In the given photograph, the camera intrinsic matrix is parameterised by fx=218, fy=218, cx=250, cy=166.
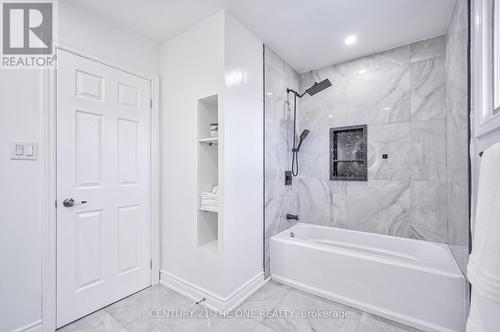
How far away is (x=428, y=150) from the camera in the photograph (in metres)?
2.21

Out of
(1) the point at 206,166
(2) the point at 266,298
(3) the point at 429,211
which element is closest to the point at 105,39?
(1) the point at 206,166

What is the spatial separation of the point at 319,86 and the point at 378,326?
248 cm

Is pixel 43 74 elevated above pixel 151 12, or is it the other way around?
pixel 151 12

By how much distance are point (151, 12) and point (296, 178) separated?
91.5 inches

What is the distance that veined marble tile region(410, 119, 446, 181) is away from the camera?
214 cm

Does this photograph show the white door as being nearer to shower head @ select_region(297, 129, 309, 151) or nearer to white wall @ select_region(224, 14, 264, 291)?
white wall @ select_region(224, 14, 264, 291)

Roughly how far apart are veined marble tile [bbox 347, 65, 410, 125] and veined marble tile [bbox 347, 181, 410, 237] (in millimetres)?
737

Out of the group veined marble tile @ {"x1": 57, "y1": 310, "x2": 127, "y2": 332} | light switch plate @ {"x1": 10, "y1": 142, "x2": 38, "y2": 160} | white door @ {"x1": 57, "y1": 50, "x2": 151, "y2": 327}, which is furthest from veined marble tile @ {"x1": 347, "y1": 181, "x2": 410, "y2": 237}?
light switch plate @ {"x1": 10, "y1": 142, "x2": 38, "y2": 160}

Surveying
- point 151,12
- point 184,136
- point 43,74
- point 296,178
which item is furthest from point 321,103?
point 43,74

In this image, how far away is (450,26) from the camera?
Answer: 1935 millimetres

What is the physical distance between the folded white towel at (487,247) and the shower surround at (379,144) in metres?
1.29

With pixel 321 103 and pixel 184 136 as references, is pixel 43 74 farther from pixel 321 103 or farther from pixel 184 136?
pixel 321 103

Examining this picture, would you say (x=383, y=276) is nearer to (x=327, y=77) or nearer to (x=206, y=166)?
(x=206, y=166)

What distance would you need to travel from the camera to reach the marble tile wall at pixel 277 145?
92.0 inches
